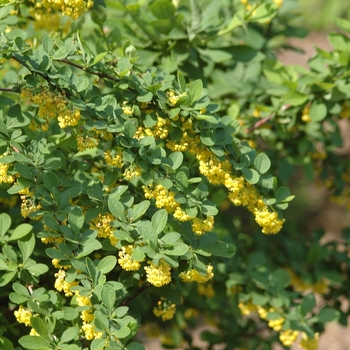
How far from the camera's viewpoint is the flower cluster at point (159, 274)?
108 centimetres

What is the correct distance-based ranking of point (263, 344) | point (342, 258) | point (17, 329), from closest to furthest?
point (17, 329)
point (342, 258)
point (263, 344)

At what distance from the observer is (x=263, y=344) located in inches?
84.5

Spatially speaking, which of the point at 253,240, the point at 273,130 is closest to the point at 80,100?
the point at 273,130

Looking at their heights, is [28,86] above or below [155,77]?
above

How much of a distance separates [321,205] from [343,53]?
2846mm

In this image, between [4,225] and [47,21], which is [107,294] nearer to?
[4,225]

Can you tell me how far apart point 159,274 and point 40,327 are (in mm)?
256

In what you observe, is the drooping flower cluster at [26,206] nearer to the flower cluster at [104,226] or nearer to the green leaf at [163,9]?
the flower cluster at [104,226]

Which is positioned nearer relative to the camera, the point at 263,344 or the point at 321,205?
the point at 263,344

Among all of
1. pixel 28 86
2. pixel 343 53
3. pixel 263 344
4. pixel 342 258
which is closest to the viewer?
pixel 28 86

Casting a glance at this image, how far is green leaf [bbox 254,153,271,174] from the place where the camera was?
1.28 m

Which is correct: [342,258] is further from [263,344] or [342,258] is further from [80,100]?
[80,100]

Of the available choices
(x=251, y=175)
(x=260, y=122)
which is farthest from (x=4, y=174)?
(x=260, y=122)

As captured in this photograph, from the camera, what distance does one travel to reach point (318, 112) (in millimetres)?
1726
